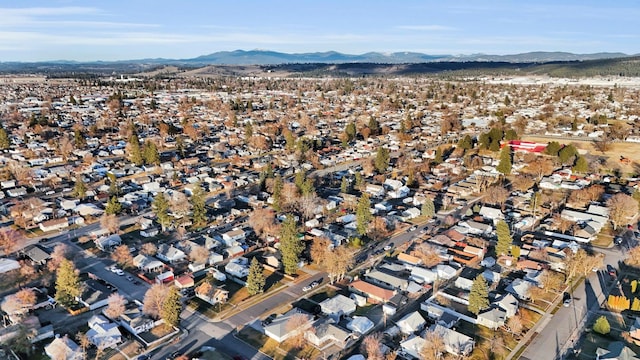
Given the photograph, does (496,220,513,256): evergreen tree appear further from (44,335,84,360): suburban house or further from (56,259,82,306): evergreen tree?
(56,259,82,306): evergreen tree

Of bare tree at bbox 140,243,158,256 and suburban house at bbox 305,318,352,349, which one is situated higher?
bare tree at bbox 140,243,158,256

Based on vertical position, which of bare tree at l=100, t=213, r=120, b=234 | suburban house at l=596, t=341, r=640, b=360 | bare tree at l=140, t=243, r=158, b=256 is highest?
bare tree at l=100, t=213, r=120, b=234

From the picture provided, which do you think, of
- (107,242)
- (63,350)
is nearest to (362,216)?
(107,242)

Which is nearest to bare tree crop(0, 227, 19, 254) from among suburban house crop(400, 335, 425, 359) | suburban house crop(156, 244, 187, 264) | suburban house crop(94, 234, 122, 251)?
suburban house crop(94, 234, 122, 251)

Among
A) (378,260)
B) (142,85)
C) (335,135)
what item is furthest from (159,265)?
(142,85)

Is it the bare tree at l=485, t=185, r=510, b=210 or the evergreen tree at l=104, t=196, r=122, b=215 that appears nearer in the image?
the evergreen tree at l=104, t=196, r=122, b=215

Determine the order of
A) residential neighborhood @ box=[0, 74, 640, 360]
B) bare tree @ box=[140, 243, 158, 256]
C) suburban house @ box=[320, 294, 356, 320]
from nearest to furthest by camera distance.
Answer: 1. residential neighborhood @ box=[0, 74, 640, 360]
2. suburban house @ box=[320, 294, 356, 320]
3. bare tree @ box=[140, 243, 158, 256]

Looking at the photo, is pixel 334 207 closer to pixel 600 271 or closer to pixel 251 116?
pixel 600 271

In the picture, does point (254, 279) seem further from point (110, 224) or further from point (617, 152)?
point (617, 152)
